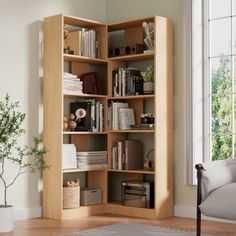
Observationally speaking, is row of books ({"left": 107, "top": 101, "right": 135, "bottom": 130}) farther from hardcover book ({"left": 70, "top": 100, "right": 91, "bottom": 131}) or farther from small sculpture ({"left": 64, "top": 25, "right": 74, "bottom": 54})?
small sculpture ({"left": 64, "top": 25, "right": 74, "bottom": 54})

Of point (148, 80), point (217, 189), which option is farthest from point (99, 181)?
point (217, 189)

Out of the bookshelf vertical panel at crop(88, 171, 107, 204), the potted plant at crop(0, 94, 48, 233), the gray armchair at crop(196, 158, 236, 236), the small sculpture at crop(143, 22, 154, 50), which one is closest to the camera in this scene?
the gray armchair at crop(196, 158, 236, 236)

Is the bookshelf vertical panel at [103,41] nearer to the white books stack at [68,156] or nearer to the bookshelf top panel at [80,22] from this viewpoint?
the bookshelf top panel at [80,22]

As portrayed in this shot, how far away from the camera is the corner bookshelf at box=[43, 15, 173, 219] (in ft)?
17.7

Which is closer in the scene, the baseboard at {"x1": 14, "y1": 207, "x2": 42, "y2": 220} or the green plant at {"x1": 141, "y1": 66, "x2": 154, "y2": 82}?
the baseboard at {"x1": 14, "y1": 207, "x2": 42, "y2": 220}

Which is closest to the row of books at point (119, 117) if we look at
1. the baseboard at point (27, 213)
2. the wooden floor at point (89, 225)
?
the wooden floor at point (89, 225)

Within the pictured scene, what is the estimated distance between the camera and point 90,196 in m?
5.76

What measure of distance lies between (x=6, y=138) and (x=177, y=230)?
169cm

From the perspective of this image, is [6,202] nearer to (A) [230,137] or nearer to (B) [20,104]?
(B) [20,104]

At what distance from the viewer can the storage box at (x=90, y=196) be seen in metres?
5.72

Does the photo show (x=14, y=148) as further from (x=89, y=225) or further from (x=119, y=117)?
(x=119, y=117)

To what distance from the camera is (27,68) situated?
18.0 ft


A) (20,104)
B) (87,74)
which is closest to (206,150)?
(87,74)

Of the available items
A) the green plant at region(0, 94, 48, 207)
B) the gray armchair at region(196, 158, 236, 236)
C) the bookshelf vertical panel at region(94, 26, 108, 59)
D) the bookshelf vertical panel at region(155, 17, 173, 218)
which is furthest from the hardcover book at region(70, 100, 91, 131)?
the gray armchair at region(196, 158, 236, 236)
